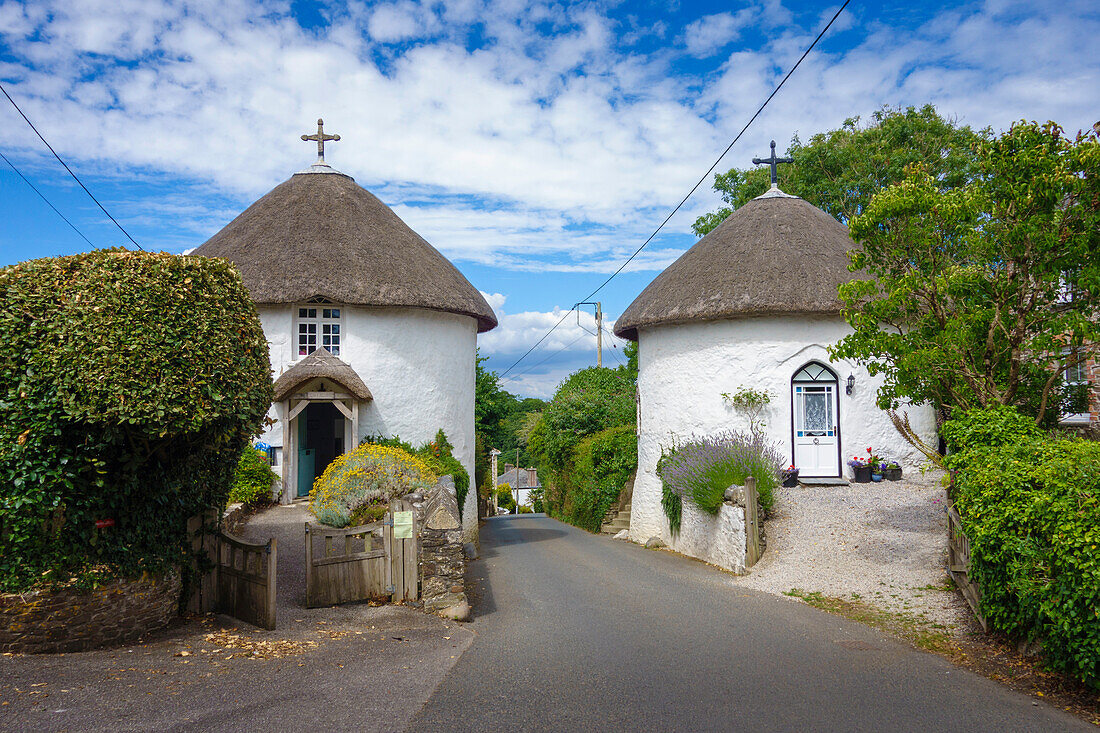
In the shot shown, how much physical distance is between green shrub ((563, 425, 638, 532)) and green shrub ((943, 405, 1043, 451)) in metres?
12.7

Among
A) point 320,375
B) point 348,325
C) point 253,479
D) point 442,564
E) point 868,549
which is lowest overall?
point 868,549

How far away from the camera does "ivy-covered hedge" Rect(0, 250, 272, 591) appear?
19.3 ft

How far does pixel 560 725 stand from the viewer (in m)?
5.13

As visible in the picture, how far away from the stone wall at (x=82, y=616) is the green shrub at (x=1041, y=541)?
7.51 metres

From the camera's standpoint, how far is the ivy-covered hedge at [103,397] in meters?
5.87

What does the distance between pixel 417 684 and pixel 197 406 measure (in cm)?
302

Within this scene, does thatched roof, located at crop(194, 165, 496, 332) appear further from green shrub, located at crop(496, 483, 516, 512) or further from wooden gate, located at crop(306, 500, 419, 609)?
green shrub, located at crop(496, 483, 516, 512)

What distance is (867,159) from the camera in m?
25.3

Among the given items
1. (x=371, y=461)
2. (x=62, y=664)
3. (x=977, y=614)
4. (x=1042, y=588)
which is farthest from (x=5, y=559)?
(x=977, y=614)

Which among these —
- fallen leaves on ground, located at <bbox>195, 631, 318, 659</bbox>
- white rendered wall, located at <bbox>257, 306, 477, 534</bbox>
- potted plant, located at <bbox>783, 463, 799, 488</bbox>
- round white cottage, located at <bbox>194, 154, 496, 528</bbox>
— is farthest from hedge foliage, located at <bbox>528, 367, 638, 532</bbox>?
fallen leaves on ground, located at <bbox>195, 631, 318, 659</bbox>

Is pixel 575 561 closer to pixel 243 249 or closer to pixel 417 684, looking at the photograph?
pixel 417 684

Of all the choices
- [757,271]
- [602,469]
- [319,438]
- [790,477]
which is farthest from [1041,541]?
[602,469]

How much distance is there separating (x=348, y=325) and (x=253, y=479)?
3781mm

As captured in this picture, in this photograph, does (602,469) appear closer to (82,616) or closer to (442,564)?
(442,564)
